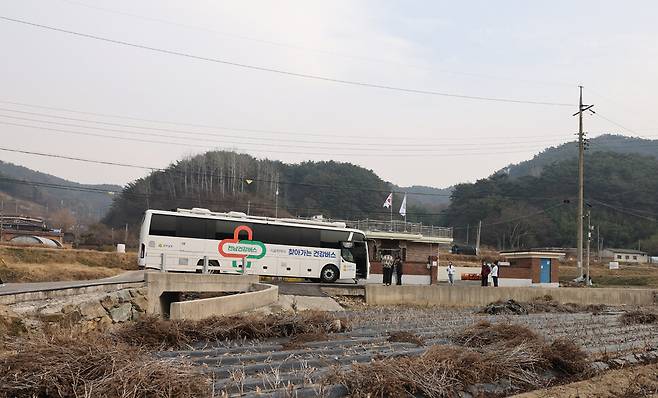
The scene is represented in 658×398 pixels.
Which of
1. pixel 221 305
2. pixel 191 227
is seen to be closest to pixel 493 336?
pixel 221 305

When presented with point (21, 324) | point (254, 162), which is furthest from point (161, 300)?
point (254, 162)

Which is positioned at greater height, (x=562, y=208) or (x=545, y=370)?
(x=562, y=208)

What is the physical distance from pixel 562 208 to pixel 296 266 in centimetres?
8248

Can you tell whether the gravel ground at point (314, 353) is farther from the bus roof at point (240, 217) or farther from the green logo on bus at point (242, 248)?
the bus roof at point (240, 217)

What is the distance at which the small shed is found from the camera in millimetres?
36562

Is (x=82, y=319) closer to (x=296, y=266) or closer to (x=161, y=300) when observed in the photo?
(x=161, y=300)

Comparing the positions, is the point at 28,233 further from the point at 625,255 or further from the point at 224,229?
the point at 625,255

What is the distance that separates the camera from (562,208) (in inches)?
3986

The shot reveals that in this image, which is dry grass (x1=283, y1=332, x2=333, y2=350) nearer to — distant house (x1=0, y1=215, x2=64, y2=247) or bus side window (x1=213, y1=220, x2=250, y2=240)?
bus side window (x1=213, y1=220, x2=250, y2=240)

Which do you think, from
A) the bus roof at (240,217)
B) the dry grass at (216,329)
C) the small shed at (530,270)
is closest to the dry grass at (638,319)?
the dry grass at (216,329)

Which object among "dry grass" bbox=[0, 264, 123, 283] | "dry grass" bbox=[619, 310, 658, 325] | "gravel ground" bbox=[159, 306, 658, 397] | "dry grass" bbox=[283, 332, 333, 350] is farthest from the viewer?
"dry grass" bbox=[0, 264, 123, 283]

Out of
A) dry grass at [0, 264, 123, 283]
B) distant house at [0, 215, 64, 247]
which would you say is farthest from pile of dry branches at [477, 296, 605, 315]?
distant house at [0, 215, 64, 247]

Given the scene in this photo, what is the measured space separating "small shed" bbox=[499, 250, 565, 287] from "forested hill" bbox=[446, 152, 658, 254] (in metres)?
59.4

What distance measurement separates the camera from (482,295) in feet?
85.8
